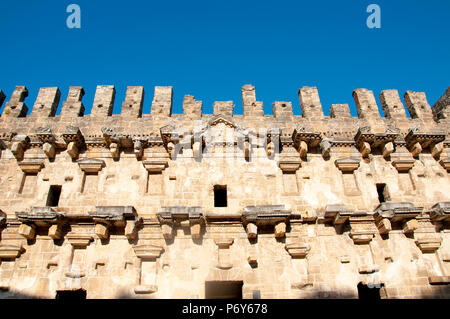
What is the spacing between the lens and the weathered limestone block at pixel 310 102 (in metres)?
11.0

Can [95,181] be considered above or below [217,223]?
above

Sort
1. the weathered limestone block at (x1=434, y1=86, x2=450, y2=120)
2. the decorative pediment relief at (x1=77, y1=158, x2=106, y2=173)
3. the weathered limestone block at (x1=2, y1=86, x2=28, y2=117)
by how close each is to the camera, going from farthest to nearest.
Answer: the weathered limestone block at (x1=434, y1=86, x2=450, y2=120)
the weathered limestone block at (x1=2, y1=86, x2=28, y2=117)
the decorative pediment relief at (x1=77, y1=158, x2=106, y2=173)

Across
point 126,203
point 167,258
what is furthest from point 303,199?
point 126,203

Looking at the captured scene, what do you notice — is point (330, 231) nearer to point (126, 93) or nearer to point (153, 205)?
point (153, 205)

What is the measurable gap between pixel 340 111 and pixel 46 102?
9.46 metres

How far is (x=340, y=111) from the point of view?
36.3 feet

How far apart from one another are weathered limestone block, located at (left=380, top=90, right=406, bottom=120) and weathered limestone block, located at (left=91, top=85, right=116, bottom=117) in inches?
351

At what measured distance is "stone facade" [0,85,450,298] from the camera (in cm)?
829

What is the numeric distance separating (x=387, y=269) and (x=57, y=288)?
25.9 feet

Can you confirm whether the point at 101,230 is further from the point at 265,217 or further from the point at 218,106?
the point at 218,106

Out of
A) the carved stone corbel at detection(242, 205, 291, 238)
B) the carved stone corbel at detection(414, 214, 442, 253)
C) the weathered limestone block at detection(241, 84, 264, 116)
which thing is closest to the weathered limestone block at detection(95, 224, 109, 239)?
the carved stone corbel at detection(242, 205, 291, 238)

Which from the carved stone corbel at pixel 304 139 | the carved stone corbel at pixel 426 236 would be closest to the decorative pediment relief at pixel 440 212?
the carved stone corbel at pixel 426 236

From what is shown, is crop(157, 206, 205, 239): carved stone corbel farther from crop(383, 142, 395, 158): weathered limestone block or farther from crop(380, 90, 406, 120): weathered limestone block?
crop(380, 90, 406, 120): weathered limestone block
